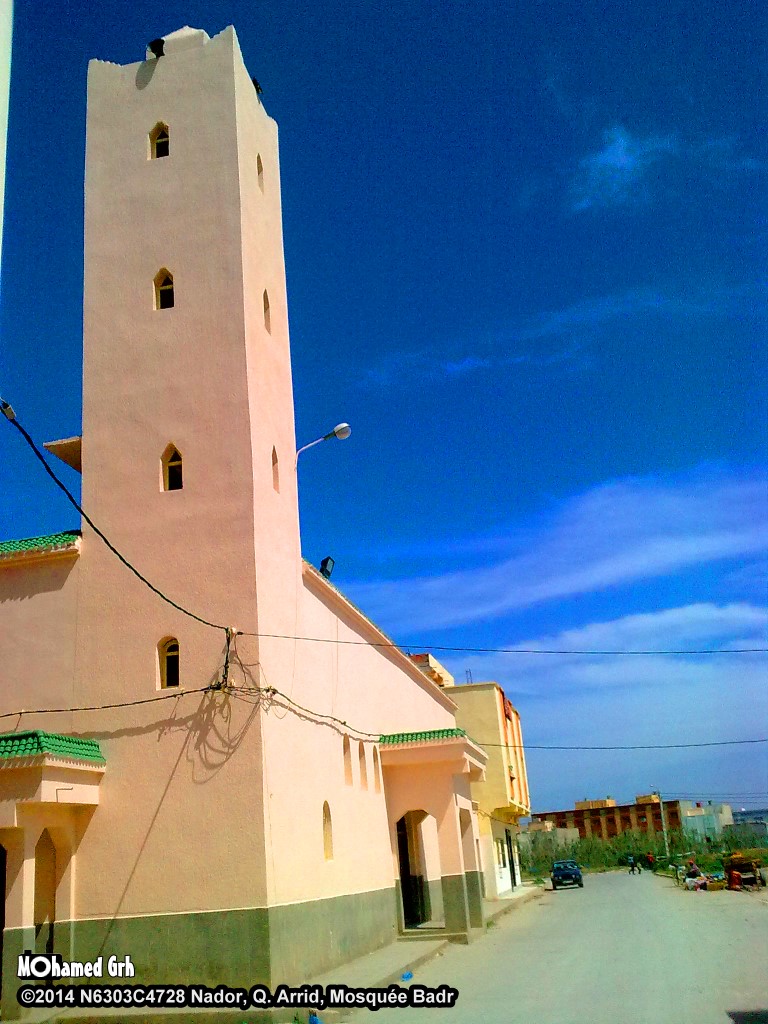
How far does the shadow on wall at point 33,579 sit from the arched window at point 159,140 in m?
7.68

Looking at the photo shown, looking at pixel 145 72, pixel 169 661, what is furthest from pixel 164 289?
pixel 169 661

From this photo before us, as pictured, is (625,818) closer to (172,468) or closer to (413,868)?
(413,868)

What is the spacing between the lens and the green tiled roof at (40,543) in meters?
15.3

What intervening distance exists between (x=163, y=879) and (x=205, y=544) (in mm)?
4954

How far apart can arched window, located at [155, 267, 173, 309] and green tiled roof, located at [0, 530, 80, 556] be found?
14.1ft

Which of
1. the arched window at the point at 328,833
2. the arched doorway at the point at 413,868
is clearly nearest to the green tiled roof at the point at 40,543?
the arched window at the point at 328,833

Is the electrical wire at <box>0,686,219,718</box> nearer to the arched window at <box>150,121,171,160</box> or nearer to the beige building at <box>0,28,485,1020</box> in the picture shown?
the beige building at <box>0,28,485,1020</box>

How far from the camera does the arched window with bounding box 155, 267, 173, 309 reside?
16812 mm

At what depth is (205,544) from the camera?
1516 cm

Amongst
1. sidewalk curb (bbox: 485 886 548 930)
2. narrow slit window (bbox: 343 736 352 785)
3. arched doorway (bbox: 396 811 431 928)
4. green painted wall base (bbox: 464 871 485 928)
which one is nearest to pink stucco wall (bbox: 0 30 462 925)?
narrow slit window (bbox: 343 736 352 785)

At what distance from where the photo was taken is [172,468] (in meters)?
16.0

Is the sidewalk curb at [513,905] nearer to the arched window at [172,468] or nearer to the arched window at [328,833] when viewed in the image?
the arched window at [328,833]

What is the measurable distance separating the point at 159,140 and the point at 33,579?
8.35 metres

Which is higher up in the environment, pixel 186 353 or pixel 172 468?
pixel 186 353
